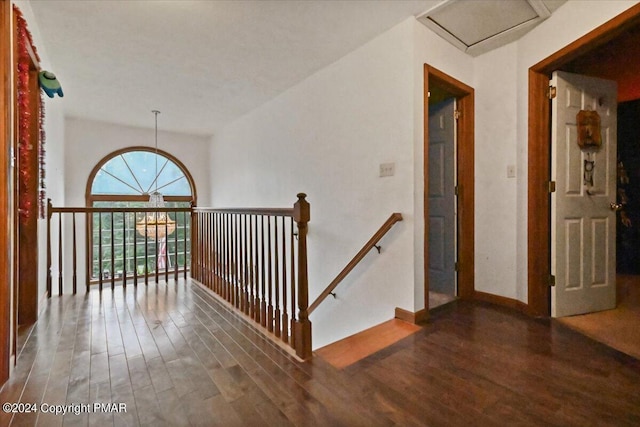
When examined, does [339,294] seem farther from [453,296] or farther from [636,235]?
[636,235]

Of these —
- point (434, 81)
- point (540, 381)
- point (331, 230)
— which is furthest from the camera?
point (331, 230)

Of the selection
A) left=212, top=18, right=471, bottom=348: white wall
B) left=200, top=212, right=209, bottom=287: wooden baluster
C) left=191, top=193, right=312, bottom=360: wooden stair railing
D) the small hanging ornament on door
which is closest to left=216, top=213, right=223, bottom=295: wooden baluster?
left=191, top=193, right=312, bottom=360: wooden stair railing

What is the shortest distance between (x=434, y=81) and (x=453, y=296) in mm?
1987

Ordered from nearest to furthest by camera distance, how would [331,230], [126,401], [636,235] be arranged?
[126,401]
[331,230]
[636,235]

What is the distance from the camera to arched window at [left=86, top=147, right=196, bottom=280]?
524 cm

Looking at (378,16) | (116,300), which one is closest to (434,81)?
(378,16)

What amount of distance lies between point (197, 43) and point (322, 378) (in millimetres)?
2825

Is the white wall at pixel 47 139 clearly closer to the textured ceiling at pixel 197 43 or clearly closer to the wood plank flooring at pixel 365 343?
the textured ceiling at pixel 197 43

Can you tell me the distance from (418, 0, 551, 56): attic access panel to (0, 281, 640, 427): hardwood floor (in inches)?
90.2

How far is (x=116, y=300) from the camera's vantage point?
2967 mm

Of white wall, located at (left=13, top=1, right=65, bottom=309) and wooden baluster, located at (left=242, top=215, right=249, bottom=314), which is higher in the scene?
white wall, located at (left=13, top=1, right=65, bottom=309)

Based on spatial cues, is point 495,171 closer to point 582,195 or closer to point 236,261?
point 582,195

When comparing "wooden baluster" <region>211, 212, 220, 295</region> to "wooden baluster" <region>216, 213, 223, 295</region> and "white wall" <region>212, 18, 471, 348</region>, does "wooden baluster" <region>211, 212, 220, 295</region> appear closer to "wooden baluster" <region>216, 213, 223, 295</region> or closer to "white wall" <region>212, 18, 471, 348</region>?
"wooden baluster" <region>216, 213, 223, 295</region>

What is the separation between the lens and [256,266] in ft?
8.08
